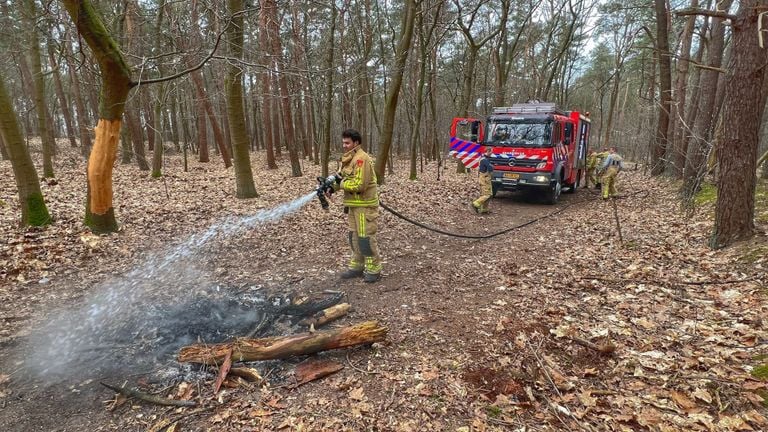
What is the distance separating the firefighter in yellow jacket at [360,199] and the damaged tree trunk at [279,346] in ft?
6.31

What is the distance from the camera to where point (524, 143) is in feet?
39.9

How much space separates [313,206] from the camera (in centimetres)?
1102

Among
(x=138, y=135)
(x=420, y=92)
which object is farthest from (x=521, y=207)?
(x=138, y=135)

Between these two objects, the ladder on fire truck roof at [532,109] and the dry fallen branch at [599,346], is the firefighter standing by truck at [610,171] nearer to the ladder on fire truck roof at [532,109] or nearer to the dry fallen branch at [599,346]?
the ladder on fire truck roof at [532,109]

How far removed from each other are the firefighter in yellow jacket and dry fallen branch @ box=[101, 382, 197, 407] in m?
3.12

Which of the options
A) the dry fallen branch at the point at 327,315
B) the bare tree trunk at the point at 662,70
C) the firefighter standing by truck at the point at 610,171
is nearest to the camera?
the dry fallen branch at the point at 327,315

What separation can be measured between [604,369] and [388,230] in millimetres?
5907

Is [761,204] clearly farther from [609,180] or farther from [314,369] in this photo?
[314,369]

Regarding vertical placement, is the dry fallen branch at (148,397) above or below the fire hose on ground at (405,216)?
below

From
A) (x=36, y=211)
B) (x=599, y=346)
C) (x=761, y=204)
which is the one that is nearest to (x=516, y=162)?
(x=761, y=204)

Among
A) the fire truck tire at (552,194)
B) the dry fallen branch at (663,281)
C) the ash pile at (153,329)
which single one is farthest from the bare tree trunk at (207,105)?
the dry fallen branch at (663,281)

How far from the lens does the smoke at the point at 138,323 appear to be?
4094mm

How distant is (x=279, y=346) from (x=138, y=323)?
2.07 metres

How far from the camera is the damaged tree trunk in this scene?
4027 millimetres
